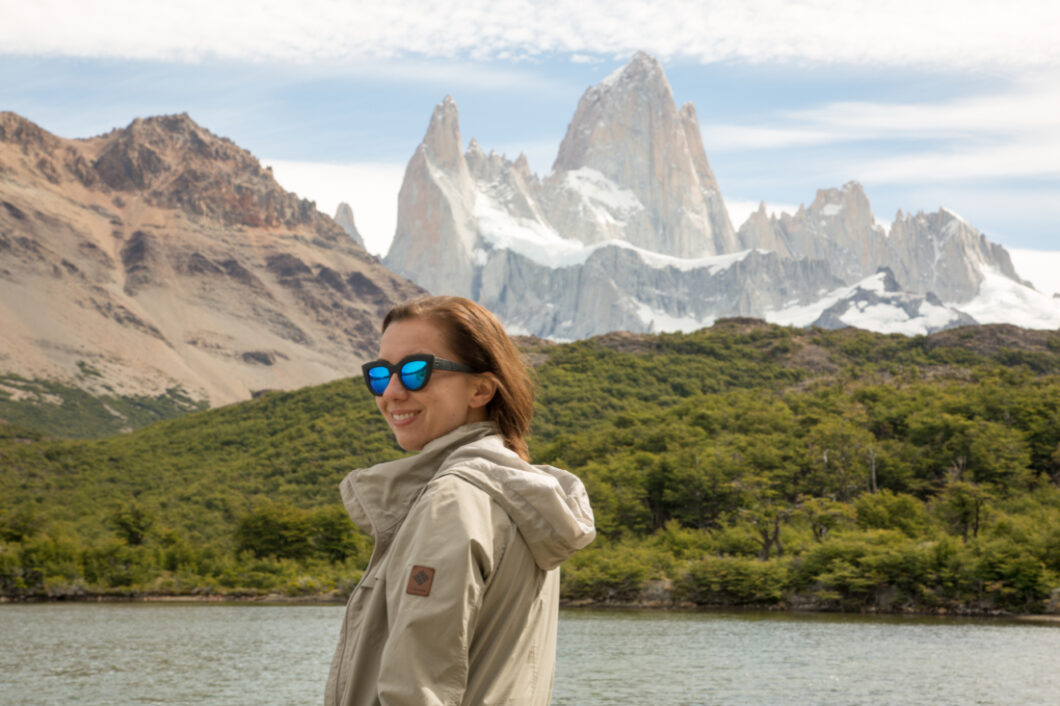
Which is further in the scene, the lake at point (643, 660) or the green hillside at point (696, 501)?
the green hillside at point (696, 501)

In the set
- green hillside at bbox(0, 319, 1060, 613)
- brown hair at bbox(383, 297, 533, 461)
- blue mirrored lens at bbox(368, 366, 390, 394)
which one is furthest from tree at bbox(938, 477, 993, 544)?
blue mirrored lens at bbox(368, 366, 390, 394)

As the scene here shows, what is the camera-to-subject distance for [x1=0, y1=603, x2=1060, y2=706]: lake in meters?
23.6

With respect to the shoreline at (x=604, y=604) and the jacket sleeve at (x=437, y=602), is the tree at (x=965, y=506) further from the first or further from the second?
the jacket sleeve at (x=437, y=602)

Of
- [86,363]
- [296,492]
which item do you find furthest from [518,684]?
[86,363]

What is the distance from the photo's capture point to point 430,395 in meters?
2.57

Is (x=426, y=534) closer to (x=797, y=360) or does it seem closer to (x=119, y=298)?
(x=797, y=360)

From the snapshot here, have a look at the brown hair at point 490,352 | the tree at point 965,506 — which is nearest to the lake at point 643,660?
the tree at point 965,506

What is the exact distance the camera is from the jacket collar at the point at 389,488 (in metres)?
2.35

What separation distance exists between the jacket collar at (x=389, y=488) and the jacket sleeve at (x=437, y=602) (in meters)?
0.19

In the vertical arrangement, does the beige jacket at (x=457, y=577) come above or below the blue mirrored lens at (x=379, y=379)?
Answer: below

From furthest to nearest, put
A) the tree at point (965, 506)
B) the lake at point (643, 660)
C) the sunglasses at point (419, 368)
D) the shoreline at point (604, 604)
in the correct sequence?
the tree at point (965, 506) < the shoreline at point (604, 604) < the lake at point (643, 660) < the sunglasses at point (419, 368)

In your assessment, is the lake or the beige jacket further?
the lake

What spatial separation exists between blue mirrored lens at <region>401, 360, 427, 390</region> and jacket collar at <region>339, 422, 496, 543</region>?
0.52 ft

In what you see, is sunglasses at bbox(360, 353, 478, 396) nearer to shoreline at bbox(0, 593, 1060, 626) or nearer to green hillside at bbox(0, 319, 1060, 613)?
shoreline at bbox(0, 593, 1060, 626)
